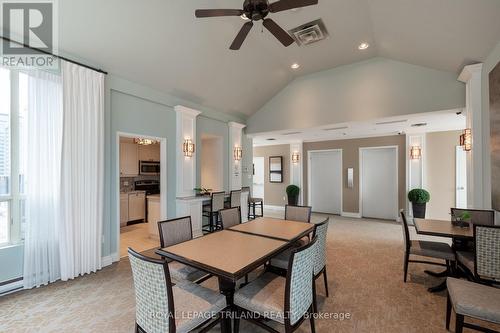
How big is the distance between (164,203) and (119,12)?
3104mm

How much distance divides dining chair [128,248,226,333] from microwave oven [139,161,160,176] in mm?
5367

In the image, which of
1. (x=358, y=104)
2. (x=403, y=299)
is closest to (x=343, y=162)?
(x=358, y=104)

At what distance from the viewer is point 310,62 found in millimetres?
4699

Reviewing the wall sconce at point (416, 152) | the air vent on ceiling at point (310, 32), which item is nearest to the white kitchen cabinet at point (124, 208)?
the air vent on ceiling at point (310, 32)

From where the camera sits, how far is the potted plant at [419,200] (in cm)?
555

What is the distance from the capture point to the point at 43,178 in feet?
9.10

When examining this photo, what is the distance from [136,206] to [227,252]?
491 centimetres

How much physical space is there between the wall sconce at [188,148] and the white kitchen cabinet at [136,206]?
2.35m

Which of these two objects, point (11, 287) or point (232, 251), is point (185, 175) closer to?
point (11, 287)

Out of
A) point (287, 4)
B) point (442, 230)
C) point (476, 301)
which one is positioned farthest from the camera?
point (442, 230)

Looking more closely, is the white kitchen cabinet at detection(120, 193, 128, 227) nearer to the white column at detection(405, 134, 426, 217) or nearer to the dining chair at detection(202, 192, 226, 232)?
the dining chair at detection(202, 192, 226, 232)

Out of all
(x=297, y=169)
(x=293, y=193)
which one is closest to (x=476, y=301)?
(x=293, y=193)

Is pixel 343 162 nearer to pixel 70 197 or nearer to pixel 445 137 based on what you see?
pixel 445 137

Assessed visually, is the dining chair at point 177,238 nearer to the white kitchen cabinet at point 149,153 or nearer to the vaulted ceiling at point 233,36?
the vaulted ceiling at point 233,36
